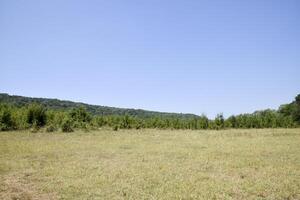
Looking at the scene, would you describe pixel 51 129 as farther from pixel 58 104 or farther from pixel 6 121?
pixel 58 104

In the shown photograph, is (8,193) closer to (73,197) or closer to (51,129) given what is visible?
(73,197)

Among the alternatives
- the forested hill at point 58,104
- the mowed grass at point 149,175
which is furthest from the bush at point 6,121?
the forested hill at point 58,104

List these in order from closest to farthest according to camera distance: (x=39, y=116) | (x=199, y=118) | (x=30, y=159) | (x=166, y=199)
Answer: (x=166, y=199) → (x=30, y=159) → (x=39, y=116) → (x=199, y=118)

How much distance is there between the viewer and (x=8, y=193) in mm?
10680

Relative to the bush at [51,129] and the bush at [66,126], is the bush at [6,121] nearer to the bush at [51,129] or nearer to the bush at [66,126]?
the bush at [51,129]

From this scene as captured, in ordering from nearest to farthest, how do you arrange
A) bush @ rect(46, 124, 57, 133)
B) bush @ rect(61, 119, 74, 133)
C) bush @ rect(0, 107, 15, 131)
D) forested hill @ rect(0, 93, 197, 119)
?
bush @ rect(46, 124, 57, 133) < bush @ rect(0, 107, 15, 131) < bush @ rect(61, 119, 74, 133) < forested hill @ rect(0, 93, 197, 119)

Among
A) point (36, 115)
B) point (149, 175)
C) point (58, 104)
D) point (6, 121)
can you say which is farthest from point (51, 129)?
point (58, 104)

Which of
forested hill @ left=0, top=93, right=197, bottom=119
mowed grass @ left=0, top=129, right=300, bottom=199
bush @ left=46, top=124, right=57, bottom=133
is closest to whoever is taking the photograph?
mowed grass @ left=0, top=129, right=300, bottom=199

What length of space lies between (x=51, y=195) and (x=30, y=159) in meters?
8.06

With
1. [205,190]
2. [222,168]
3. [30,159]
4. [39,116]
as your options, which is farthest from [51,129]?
[205,190]

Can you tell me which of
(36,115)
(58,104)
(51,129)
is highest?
(58,104)

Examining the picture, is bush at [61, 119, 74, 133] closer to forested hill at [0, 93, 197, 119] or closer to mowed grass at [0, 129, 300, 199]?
mowed grass at [0, 129, 300, 199]

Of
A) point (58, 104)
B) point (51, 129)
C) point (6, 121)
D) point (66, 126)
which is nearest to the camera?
point (51, 129)

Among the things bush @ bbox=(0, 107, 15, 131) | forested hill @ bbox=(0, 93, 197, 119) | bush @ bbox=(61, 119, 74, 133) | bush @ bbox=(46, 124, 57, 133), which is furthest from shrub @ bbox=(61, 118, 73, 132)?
forested hill @ bbox=(0, 93, 197, 119)
